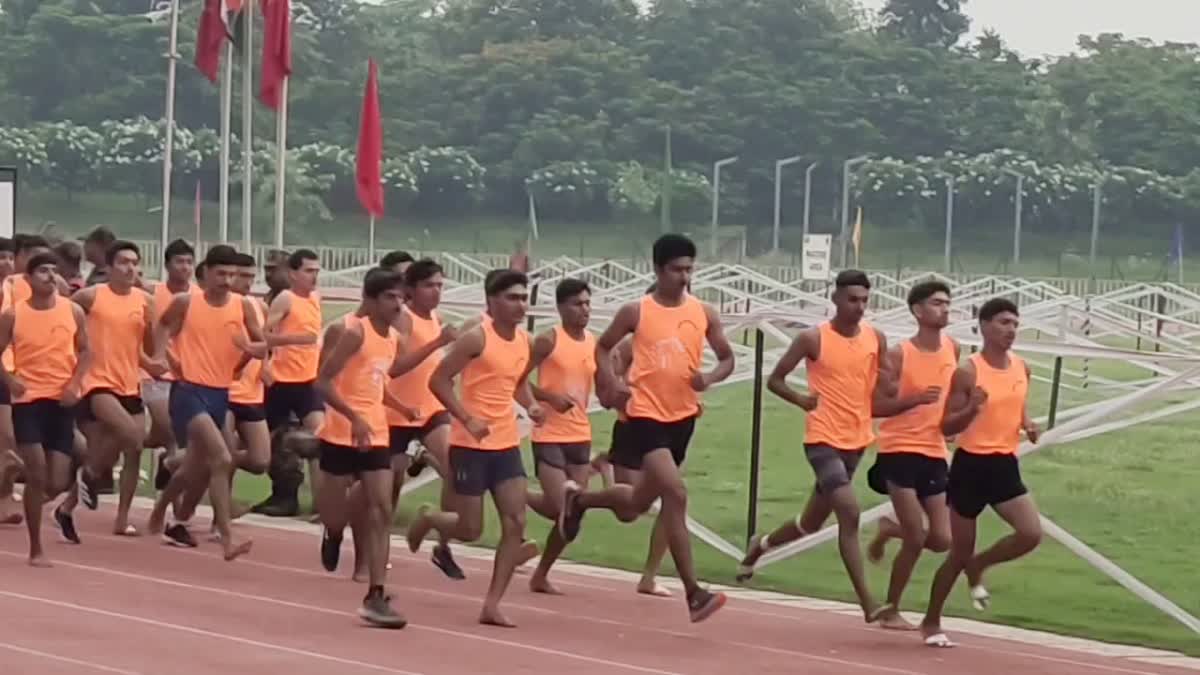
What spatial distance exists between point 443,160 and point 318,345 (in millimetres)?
61919

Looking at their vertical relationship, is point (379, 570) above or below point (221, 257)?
below

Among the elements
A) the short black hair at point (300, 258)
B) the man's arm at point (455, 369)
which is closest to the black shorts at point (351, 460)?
the man's arm at point (455, 369)

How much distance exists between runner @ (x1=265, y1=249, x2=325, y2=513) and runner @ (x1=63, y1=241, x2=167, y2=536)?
77cm

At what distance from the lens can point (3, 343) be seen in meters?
13.2

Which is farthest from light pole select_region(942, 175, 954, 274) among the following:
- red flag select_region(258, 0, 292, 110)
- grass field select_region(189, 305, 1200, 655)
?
red flag select_region(258, 0, 292, 110)

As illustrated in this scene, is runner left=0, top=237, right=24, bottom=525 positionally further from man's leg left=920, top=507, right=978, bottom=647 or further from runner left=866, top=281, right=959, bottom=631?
man's leg left=920, top=507, right=978, bottom=647

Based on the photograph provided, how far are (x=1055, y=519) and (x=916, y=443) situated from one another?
6096 mm

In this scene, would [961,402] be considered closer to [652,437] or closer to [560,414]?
[652,437]

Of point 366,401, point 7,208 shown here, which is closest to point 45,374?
point 366,401

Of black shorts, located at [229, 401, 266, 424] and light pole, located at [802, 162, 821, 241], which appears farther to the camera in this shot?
light pole, located at [802, 162, 821, 241]

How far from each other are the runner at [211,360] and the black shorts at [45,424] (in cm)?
67

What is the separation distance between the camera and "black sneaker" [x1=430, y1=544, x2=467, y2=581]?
12750mm

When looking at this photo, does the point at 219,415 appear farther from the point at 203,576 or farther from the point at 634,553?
the point at 634,553

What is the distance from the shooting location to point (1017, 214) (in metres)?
76.4
